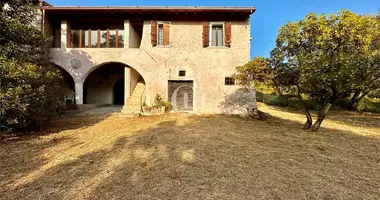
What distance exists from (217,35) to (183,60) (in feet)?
9.67

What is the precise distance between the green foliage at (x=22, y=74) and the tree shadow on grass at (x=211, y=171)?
130 inches

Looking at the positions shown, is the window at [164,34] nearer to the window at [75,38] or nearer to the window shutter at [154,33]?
the window shutter at [154,33]

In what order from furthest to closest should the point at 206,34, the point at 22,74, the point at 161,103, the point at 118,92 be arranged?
the point at 118,92 → the point at 206,34 → the point at 161,103 → the point at 22,74

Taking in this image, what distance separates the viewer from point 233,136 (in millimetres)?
Result: 8102

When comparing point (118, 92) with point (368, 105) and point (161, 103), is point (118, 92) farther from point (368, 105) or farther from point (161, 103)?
point (368, 105)

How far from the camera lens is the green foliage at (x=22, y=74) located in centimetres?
659

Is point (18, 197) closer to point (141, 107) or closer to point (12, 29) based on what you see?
point (12, 29)

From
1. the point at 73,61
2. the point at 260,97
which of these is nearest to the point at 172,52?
the point at 73,61

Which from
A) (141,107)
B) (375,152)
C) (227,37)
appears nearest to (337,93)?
(375,152)

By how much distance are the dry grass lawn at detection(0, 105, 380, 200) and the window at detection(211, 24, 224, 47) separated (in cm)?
745

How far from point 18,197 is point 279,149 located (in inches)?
272

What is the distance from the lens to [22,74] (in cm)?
679

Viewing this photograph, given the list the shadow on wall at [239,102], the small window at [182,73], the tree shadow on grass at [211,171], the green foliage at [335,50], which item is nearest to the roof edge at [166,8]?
the small window at [182,73]

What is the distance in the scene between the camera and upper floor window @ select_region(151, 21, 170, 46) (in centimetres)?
1346
